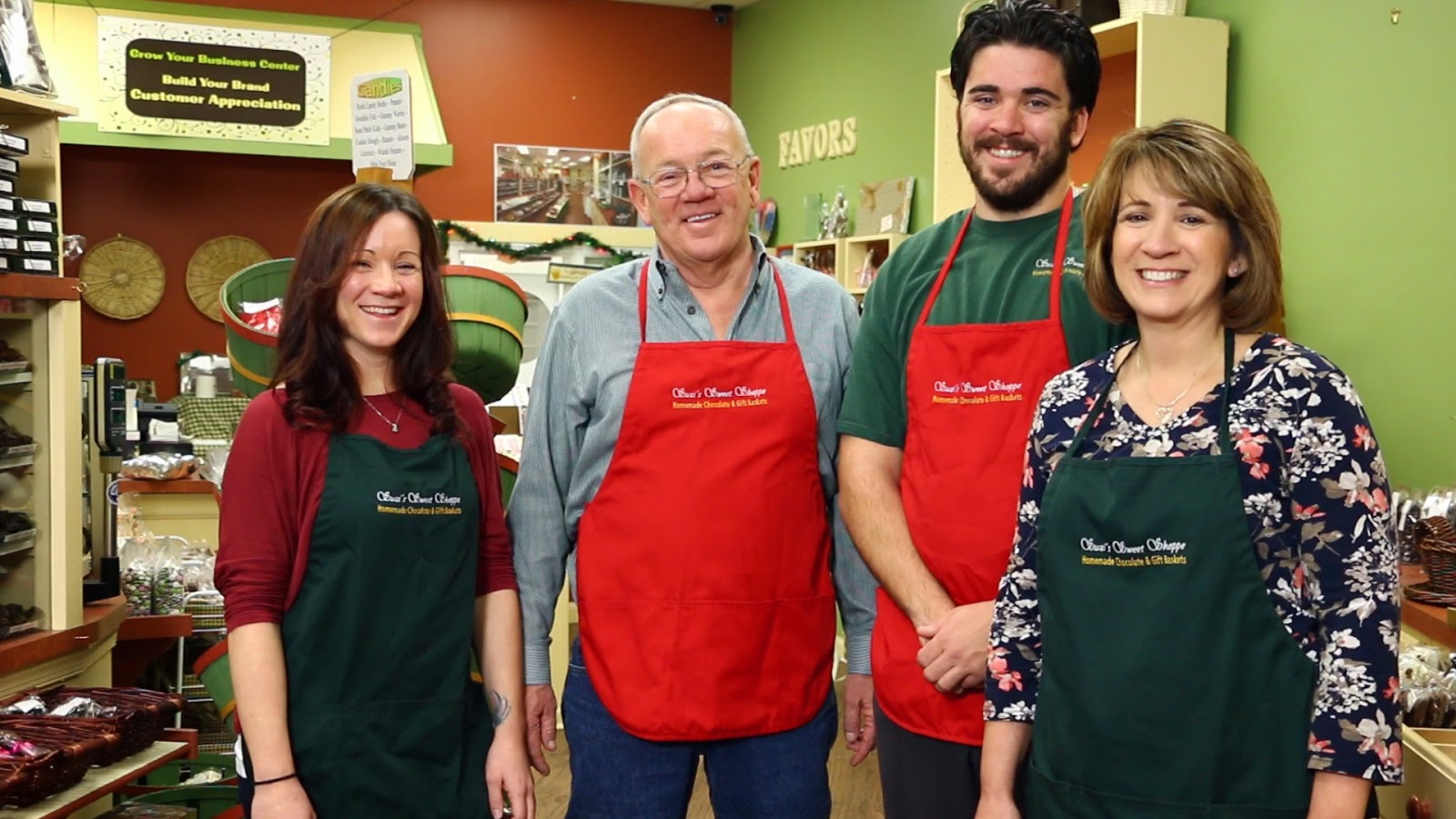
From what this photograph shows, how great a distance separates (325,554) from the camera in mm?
1931

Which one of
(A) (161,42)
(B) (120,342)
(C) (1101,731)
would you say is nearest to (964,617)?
(C) (1101,731)

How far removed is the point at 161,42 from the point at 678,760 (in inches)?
265

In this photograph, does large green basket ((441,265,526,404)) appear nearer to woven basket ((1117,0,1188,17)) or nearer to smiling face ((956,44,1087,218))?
smiling face ((956,44,1087,218))

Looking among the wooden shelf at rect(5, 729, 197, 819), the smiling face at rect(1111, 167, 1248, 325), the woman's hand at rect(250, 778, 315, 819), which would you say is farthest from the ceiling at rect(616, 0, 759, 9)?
the woman's hand at rect(250, 778, 315, 819)

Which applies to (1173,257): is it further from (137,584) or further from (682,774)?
(137,584)

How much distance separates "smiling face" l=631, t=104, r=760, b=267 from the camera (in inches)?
86.5

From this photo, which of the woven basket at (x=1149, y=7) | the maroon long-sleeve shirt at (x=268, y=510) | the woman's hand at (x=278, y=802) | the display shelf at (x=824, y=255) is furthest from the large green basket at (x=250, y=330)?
the display shelf at (x=824, y=255)

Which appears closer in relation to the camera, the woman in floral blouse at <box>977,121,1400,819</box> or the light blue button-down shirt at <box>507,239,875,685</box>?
the woman in floral blouse at <box>977,121,1400,819</box>

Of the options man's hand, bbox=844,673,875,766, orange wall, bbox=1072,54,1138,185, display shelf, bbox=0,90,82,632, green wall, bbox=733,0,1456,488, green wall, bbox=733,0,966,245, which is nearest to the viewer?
man's hand, bbox=844,673,875,766

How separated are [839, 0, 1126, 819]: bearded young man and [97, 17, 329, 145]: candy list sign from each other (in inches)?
258

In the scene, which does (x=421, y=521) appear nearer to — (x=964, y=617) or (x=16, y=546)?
A: (x=964, y=617)

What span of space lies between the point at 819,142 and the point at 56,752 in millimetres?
6339

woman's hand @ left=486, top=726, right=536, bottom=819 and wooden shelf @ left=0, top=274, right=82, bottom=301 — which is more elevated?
wooden shelf @ left=0, top=274, right=82, bottom=301

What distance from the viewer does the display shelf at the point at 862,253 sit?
22.9 ft
